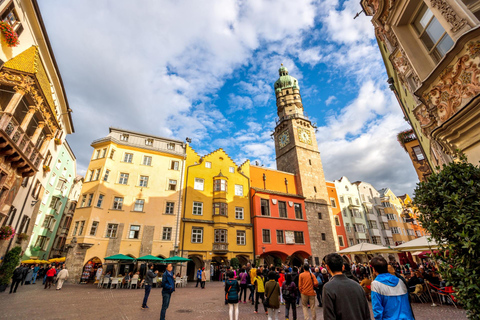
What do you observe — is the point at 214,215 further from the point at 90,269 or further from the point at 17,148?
the point at 17,148

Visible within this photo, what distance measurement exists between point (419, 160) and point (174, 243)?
28470 mm

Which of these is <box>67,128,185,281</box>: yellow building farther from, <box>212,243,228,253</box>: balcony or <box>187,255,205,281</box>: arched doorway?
<box>212,243,228,253</box>: balcony

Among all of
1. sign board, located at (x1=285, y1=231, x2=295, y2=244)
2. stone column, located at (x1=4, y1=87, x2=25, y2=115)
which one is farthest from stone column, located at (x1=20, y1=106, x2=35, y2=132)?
sign board, located at (x1=285, y1=231, x2=295, y2=244)

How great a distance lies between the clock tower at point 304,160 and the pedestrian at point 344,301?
3181 cm

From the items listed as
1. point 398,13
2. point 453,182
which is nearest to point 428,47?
point 398,13

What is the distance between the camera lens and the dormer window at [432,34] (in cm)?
736

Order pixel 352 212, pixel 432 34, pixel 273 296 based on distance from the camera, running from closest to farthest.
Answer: pixel 273 296 < pixel 432 34 < pixel 352 212

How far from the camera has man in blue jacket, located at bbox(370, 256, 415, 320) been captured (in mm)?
3121

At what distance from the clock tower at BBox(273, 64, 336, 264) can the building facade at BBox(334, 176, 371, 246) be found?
22.9ft

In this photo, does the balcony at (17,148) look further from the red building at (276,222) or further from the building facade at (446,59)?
the red building at (276,222)

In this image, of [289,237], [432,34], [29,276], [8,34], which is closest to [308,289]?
[432,34]

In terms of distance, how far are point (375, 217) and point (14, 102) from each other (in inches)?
2177

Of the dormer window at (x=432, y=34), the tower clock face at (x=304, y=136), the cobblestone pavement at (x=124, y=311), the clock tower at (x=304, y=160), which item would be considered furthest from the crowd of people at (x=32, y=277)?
the tower clock face at (x=304, y=136)

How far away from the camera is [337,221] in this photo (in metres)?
39.8
